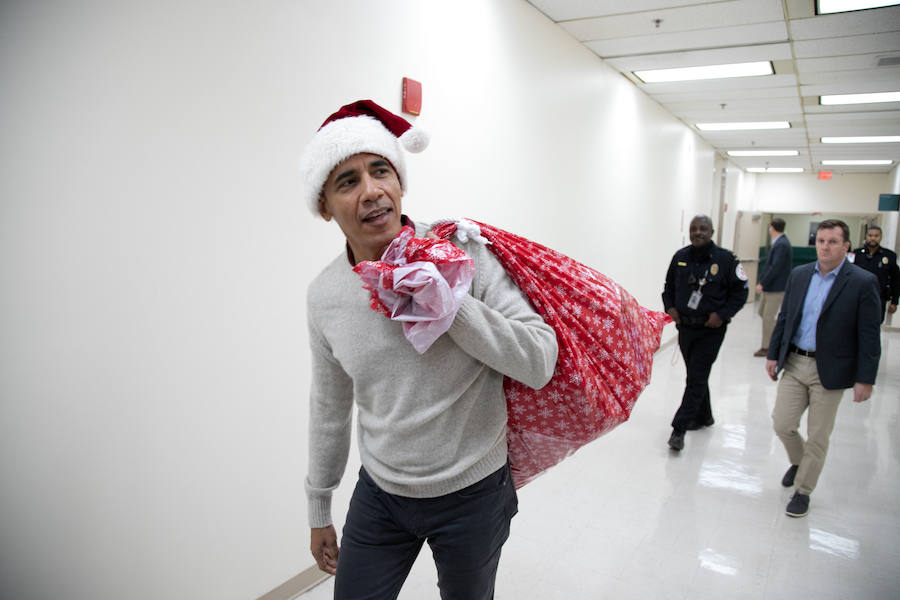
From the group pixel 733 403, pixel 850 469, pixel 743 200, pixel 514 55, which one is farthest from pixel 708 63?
pixel 743 200

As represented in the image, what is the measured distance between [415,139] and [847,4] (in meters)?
3.70

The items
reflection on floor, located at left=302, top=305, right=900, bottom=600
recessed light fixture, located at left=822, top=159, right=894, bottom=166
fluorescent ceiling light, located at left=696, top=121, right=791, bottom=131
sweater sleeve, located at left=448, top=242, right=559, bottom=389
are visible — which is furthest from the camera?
recessed light fixture, located at left=822, top=159, right=894, bottom=166

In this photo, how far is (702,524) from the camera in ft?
9.45

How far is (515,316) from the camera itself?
115 centimetres

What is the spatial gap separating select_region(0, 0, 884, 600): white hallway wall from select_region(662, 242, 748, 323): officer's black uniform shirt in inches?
81.0

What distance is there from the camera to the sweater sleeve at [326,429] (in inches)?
53.7

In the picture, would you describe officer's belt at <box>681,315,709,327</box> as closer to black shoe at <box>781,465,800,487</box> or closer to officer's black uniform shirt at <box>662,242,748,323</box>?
officer's black uniform shirt at <box>662,242,748,323</box>

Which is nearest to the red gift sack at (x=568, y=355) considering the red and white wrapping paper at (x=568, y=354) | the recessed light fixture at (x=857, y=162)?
the red and white wrapping paper at (x=568, y=354)

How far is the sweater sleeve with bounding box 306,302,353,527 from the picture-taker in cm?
137

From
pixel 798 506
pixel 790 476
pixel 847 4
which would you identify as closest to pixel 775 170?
pixel 847 4

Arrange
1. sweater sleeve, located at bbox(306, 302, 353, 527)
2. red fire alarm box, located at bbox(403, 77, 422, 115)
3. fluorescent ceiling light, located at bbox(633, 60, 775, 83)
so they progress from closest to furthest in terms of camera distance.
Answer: sweater sleeve, located at bbox(306, 302, 353, 527) → red fire alarm box, located at bbox(403, 77, 422, 115) → fluorescent ceiling light, located at bbox(633, 60, 775, 83)

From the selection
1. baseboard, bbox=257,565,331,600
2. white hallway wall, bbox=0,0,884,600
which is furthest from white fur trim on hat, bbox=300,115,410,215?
baseboard, bbox=257,565,331,600

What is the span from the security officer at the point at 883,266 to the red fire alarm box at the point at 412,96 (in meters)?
5.60

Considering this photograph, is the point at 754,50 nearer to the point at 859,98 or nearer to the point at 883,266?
the point at 859,98
